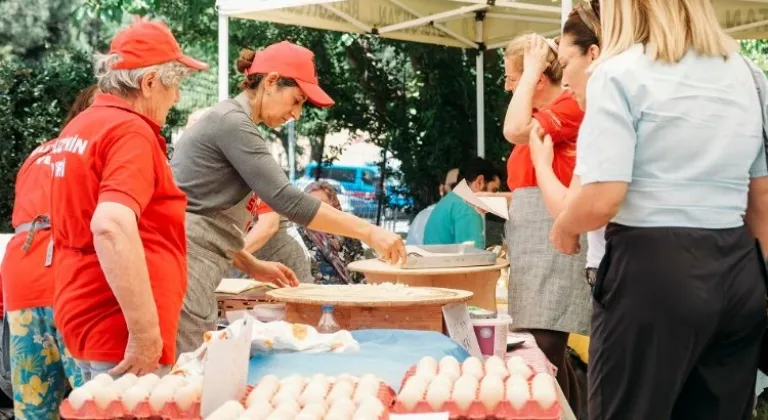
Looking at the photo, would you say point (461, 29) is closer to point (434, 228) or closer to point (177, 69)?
point (434, 228)

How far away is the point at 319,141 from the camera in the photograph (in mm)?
17000

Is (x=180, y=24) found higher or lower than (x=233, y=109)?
higher

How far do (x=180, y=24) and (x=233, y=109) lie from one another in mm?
12741

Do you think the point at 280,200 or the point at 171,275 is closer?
the point at 171,275

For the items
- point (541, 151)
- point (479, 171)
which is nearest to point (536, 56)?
point (541, 151)

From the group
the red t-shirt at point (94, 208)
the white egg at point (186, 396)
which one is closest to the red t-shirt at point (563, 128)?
the red t-shirt at point (94, 208)

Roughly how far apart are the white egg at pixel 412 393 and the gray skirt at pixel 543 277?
1.67 meters

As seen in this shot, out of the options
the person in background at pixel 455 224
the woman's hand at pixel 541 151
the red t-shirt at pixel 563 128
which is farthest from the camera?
the person in background at pixel 455 224

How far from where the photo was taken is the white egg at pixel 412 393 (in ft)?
6.88

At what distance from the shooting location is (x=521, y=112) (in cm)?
371

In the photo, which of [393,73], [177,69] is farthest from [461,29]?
[177,69]

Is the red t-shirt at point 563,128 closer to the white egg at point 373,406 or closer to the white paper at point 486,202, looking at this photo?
the white paper at point 486,202

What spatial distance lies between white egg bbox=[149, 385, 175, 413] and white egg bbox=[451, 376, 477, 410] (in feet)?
1.85

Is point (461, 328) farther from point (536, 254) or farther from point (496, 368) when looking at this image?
point (496, 368)
